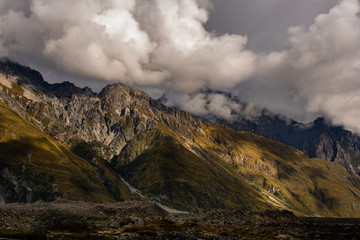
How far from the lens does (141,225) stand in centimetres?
8612

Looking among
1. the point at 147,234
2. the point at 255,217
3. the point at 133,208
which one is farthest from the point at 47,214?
the point at 255,217

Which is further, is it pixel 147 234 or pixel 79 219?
pixel 79 219

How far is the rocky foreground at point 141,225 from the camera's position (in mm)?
61438

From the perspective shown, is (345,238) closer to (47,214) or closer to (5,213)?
(5,213)

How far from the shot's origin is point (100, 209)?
125m

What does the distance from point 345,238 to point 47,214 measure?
10313cm

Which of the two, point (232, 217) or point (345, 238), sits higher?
point (345, 238)

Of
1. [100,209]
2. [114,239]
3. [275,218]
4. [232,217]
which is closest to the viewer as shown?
[114,239]

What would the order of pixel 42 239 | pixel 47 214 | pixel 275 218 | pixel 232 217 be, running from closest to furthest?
pixel 42 239 → pixel 47 214 → pixel 232 217 → pixel 275 218

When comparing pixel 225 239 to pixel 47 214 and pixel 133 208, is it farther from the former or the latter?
pixel 133 208

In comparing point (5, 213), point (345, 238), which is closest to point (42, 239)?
point (5, 213)

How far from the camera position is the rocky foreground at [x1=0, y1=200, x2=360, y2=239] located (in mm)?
61438

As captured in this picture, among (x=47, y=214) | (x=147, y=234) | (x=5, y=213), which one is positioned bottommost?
(x=47, y=214)

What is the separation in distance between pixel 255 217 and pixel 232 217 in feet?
52.2
